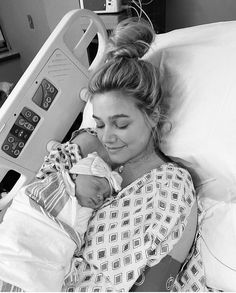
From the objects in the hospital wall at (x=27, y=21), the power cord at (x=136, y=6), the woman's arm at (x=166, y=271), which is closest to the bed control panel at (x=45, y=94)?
the woman's arm at (x=166, y=271)

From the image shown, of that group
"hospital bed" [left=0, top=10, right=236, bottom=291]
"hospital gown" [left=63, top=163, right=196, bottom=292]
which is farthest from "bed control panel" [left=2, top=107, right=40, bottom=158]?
"hospital gown" [left=63, top=163, right=196, bottom=292]

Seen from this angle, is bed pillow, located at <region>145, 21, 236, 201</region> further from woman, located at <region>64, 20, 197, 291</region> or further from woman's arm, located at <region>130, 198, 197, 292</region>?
woman's arm, located at <region>130, 198, 197, 292</region>

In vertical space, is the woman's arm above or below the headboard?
below

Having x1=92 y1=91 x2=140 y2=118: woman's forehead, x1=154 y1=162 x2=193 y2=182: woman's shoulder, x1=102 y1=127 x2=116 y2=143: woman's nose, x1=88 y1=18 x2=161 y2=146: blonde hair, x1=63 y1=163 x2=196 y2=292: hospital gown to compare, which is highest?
x1=88 y1=18 x2=161 y2=146: blonde hair

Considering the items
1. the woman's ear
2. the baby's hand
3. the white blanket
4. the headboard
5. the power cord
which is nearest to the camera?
the white blanket

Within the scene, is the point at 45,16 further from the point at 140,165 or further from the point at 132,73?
the point at 140,165

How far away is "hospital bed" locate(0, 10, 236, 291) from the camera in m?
0.98

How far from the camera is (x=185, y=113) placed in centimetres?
108

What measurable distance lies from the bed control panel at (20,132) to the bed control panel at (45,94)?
54 mm

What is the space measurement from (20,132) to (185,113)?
684 millimetres

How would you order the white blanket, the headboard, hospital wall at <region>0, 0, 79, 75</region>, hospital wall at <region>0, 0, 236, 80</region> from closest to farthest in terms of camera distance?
1. the white blanket
2. the headboard
3. hospital wall at <region>0, 0, 236, 80</region>
4. hospital wall at <region>0, 0, 79, 75</region>

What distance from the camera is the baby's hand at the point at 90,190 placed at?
96 cm

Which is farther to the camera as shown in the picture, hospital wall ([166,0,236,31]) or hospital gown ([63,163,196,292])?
hospital wall ([166,0,236,31])

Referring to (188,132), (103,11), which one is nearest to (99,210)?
(188,132)
